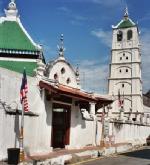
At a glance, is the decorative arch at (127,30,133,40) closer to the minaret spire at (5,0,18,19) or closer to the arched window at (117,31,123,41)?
the arched window at (117,31,123,41)

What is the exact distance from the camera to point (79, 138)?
83.8 ft

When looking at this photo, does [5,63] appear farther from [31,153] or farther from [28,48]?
[31,153]

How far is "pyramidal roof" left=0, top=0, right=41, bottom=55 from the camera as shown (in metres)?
27.2

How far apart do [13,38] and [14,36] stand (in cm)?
55

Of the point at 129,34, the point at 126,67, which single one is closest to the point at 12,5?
the point at 126,67

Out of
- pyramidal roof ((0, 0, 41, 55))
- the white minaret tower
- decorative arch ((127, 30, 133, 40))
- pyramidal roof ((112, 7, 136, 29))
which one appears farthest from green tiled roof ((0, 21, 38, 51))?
pyramidal roof ((112, 7, 136, 29))

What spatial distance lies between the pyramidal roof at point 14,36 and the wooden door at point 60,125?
5.32 metres

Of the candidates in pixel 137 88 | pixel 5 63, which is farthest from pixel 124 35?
pixel 5 63

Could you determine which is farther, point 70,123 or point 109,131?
point 109,131

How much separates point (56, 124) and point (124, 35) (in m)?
66.6

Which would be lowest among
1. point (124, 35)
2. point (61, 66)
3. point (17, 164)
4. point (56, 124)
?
point (17, 164)

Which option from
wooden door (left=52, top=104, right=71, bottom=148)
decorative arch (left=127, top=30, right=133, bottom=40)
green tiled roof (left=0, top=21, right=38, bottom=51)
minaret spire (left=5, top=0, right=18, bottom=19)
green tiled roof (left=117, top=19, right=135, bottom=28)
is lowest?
wooden door (left=52, top=104, right=71, bottom=148)

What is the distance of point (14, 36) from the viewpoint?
2892 cm

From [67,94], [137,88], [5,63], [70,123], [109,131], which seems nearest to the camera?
[67,94]
